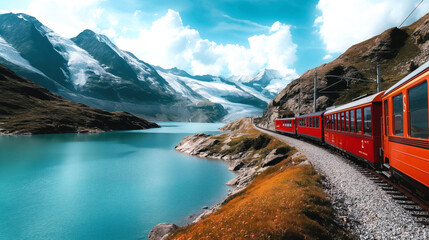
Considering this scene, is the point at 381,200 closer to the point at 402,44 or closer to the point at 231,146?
the point at 231,146

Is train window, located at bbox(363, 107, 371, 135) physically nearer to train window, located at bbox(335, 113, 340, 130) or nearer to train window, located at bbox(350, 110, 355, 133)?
train window, located at bbox(350, 110, 355, 133)

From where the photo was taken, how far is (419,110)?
10055 mm

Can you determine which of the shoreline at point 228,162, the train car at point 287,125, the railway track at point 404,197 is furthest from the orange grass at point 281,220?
the train car at point 287,125

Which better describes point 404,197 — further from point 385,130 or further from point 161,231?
point 161,231

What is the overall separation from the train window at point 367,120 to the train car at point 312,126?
56.8 ft

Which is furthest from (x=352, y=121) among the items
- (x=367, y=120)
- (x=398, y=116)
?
(x=398, y=116)

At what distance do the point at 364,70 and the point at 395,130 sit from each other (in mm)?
132382

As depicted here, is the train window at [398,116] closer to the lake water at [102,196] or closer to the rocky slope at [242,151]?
the lake water at [102,196]

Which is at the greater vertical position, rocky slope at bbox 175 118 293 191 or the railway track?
the railway track

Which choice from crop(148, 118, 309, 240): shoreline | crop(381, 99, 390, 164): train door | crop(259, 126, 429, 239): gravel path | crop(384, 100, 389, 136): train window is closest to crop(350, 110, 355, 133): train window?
crop(259, 126, 429, 239): gravel path

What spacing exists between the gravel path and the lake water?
17234 millimetres

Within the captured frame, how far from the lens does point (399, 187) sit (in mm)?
14422

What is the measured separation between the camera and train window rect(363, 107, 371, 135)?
694 inches

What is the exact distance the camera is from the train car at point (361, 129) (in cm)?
1684
